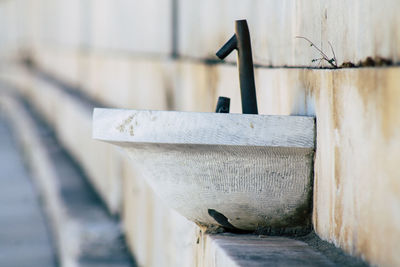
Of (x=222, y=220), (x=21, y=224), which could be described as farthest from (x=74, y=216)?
(x=222, y=220)

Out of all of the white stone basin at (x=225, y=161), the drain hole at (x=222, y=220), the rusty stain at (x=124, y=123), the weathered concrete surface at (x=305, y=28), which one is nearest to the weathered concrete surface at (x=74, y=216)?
the weathered concrete surface at (x=305, y=28)

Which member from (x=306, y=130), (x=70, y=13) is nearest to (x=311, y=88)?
(x=306, y=130)

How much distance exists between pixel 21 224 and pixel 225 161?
6.38 m

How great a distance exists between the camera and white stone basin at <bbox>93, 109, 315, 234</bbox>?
255cm

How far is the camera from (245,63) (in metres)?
2.94

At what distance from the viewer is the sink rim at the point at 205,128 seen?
254cm

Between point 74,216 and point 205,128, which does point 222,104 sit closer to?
point 205,128

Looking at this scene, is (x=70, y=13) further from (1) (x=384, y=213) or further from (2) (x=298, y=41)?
(1) (x=384, y=213)

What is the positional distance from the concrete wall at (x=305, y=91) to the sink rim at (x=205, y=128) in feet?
0.49

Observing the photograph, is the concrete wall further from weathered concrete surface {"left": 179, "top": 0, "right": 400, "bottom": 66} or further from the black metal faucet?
the black metal faucet

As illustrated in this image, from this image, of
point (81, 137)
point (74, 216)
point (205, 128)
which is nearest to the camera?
point (205, 128)

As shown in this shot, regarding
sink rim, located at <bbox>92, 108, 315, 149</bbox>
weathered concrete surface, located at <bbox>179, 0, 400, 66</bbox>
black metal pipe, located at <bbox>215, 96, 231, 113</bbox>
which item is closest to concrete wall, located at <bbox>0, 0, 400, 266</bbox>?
weathered concrete surface, located at <bbox>179, 0, 400, 66</bbox>

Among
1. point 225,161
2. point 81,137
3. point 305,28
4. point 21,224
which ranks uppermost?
point 305,28

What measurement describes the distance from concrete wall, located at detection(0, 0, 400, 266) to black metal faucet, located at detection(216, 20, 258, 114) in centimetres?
16
